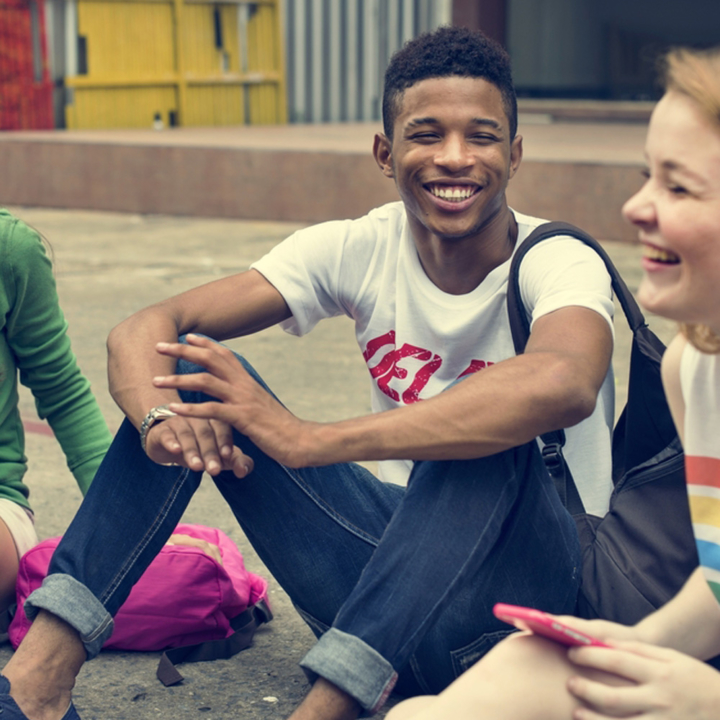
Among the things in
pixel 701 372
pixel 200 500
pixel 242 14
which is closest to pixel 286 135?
pixel 242 14

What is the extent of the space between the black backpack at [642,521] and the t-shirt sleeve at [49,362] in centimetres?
112

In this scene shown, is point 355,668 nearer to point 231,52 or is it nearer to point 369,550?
point 369,550

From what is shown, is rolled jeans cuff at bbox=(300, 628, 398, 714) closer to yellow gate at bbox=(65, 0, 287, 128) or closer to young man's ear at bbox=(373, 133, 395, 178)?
young man's ear at bbox=(373, 133, 395, 178)

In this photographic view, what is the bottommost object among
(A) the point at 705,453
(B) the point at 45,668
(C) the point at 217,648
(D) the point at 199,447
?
(C) the point at 217,648

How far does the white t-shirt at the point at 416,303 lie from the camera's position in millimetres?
2227

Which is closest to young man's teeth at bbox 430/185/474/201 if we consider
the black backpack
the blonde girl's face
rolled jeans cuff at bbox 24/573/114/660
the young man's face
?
the young man's face

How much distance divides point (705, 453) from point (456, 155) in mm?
1042

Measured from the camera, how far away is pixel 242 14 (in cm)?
1602

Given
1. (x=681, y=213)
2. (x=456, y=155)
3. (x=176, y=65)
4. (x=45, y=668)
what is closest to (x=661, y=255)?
(x=681, y=213)

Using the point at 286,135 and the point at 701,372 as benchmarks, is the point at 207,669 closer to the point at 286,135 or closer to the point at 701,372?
the point at 701,372

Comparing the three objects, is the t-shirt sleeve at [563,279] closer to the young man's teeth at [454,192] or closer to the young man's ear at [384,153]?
the young man's teeth at [454,192]

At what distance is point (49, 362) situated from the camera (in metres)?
2.63

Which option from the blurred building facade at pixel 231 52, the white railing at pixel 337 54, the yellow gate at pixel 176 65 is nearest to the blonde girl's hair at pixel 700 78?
the blurred building facade at pixel 231 52

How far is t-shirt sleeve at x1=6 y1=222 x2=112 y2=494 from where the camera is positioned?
2543 millimetres
